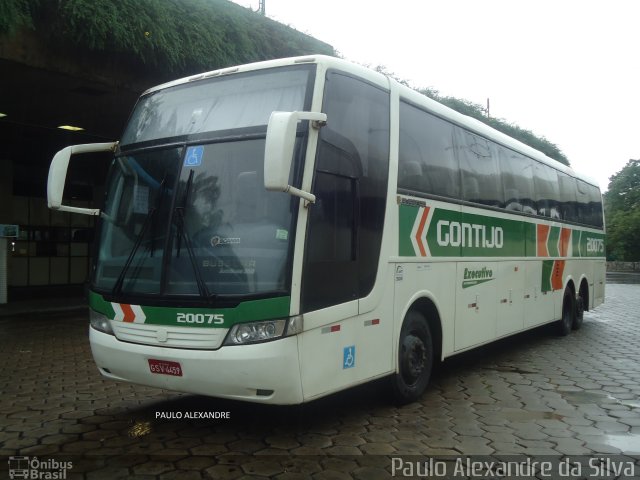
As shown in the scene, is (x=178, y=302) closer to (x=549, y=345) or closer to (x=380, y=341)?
(x=380, y=341)

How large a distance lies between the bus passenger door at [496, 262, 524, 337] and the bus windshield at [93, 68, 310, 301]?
4.87 m

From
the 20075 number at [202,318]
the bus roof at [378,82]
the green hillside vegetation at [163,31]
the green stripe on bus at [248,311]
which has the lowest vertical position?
the 20075 number at [202,318]

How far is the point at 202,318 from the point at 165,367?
55cm

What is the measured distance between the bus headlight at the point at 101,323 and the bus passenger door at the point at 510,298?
544 cm

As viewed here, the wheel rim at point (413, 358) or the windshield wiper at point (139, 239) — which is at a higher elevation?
the windshield wiper at point (139, 239)

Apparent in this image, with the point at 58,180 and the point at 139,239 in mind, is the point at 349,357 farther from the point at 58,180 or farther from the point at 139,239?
the point at 58,180

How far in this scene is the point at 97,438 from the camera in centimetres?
505

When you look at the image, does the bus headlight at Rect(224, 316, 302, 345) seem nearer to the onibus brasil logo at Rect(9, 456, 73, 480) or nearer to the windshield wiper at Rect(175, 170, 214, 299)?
the windshield wiper at Rect(175, 170, 214, 299)

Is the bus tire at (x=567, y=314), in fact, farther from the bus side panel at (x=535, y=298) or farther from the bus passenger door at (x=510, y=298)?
the bus passenger door at (x=510, y=298)

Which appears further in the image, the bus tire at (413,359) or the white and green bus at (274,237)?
the bus tire at (413,359)

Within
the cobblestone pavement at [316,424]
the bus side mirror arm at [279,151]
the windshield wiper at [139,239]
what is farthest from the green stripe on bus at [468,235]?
the windshield wiper at [139,239]

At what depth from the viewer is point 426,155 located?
674 centimetres

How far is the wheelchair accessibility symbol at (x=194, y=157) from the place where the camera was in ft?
16.7

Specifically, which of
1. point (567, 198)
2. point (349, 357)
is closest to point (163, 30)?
point (349, 357)
